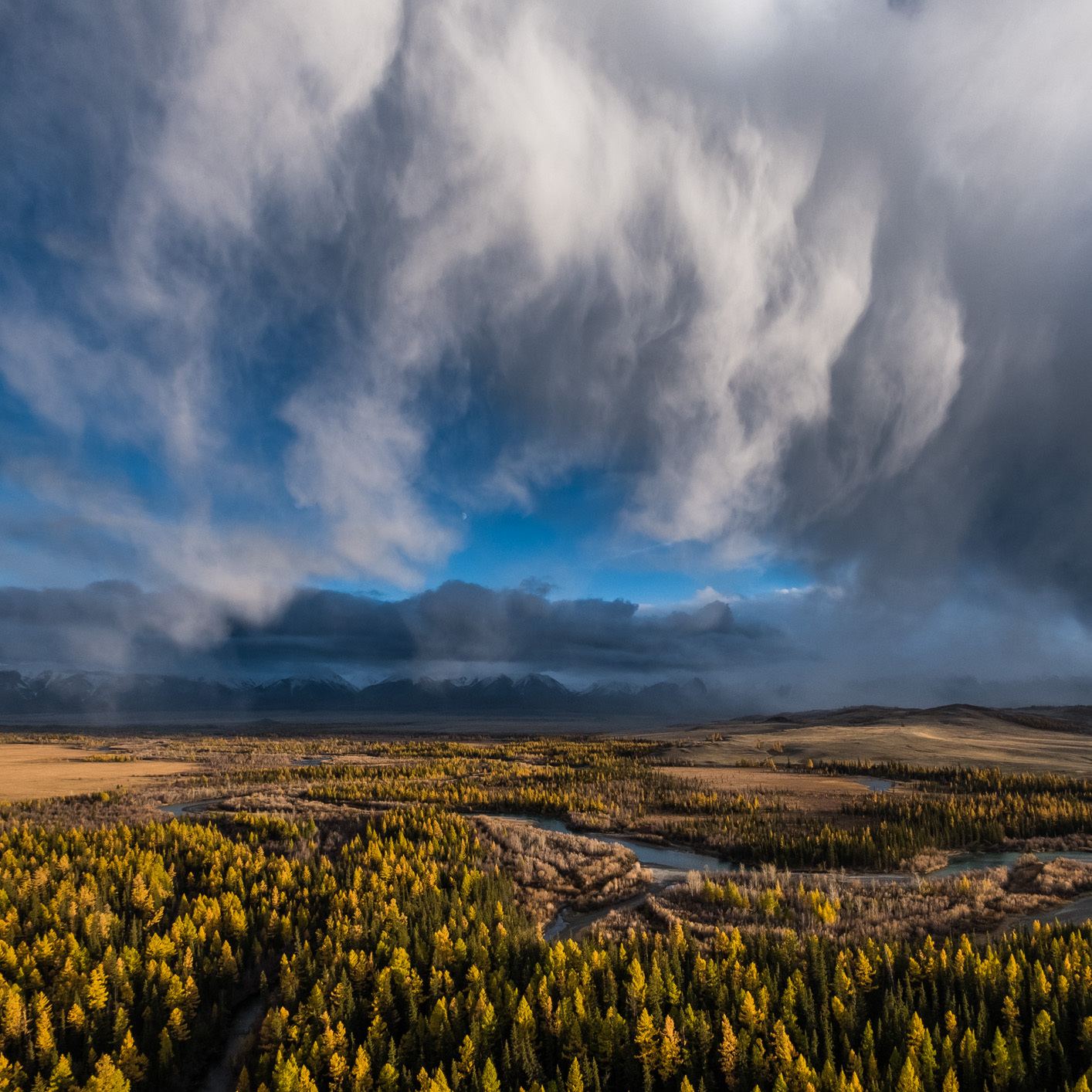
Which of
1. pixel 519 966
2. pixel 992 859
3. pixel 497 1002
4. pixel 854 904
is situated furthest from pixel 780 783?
pixel 497 1002

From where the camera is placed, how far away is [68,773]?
48750mm

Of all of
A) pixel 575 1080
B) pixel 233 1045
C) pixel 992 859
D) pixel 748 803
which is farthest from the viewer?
pixel 748 803

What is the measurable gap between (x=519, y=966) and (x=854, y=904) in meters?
8.58

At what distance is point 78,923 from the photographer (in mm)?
12469

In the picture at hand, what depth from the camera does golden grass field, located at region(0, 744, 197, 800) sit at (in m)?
38.0

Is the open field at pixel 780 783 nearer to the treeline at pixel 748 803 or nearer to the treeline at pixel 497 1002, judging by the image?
the treeline at pixel 748 803

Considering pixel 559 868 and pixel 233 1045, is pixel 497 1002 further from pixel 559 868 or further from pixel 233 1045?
pixel 559 868

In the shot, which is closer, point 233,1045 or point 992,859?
point 233,1045

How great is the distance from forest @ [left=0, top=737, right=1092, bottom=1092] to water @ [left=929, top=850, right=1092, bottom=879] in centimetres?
97

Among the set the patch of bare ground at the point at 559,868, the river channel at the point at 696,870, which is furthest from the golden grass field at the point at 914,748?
the patch of bare ground at the point at 559,868

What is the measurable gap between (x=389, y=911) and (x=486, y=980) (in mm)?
3427

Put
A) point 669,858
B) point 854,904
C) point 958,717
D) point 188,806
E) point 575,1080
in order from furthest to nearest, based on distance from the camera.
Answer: point 958,717 → point 188,806 → point 669,858 → point 854,904 → point 575,1080

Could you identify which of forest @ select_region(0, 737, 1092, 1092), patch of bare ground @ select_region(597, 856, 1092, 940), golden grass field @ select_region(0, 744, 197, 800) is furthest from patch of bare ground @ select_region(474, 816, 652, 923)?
golden grass field @ select_region(0, 744, 197, 800)

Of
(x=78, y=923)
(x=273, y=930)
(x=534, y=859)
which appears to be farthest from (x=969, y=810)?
(x=78, y=923)
